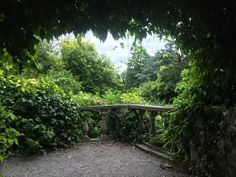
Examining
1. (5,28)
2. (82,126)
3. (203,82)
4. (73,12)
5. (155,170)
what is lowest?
(155,170)

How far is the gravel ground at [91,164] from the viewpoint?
14.8 ft

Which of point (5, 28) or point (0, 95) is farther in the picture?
point (0, 95)

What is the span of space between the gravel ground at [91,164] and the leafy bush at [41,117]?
338mm

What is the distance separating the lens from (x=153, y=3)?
Result: 274cm

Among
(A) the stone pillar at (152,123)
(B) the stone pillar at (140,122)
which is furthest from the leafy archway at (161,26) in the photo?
(B) the stone pillar at (140,122)

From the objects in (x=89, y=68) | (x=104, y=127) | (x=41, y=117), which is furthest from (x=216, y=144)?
(x=89, y=68)

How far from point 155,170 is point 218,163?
3.98 ft

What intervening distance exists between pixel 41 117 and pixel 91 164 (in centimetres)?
185

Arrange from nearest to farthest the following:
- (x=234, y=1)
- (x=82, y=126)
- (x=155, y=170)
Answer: (x=234, y=1) < (x=155, y=170) < (x=82, y=126)

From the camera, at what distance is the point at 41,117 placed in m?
6.38

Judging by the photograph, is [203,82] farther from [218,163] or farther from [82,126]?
[82,126]

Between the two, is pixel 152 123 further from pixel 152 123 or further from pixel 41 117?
pixel 41 117

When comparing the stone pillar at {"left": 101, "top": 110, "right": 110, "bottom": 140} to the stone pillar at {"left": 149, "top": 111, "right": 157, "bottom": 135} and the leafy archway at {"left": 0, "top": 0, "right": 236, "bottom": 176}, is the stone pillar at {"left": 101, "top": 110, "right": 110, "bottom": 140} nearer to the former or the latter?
the stone pillar at {"left": 149, "top": 111, "right": 157, "bottom": 135}

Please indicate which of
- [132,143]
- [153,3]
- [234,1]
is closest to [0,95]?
[132,143]
